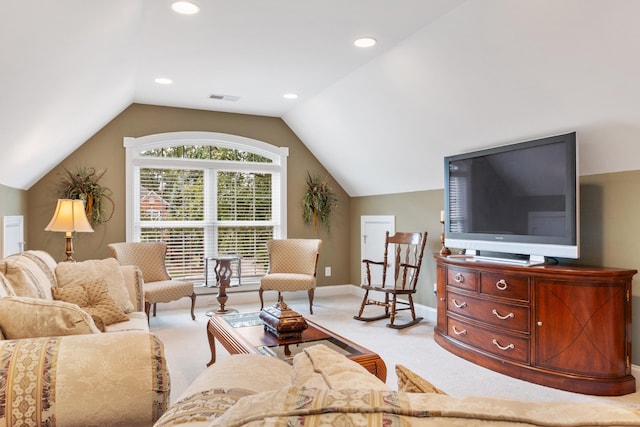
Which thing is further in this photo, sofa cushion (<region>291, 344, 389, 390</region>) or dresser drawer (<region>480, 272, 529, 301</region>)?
dresser drawer (<region>480, 272, 529, 301</region>)

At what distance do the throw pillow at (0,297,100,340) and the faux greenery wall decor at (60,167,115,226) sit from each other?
3746mm

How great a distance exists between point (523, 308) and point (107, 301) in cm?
293

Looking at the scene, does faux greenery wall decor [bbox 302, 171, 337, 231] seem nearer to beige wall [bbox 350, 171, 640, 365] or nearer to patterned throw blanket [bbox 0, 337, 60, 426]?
beige wall [bbox 350, 171, 640, 365]

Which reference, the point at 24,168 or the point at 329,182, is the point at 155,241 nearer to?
the point at 24,168

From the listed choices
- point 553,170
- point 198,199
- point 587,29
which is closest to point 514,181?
point 553,170

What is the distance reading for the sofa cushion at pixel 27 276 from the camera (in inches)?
87.3

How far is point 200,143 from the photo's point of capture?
5.80m

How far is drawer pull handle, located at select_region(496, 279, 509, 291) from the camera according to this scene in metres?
3.30

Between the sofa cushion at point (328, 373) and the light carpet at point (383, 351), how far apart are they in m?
1.94

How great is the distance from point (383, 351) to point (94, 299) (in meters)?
2.36

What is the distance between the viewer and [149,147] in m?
5.58

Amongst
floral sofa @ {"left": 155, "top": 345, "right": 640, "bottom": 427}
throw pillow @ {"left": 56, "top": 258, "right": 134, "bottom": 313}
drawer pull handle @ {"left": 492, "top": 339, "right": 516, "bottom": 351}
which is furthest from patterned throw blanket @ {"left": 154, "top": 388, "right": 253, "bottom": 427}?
drawer pull handle @ {"left": 492, "top": 339, "right": 516, "bottom": 351}

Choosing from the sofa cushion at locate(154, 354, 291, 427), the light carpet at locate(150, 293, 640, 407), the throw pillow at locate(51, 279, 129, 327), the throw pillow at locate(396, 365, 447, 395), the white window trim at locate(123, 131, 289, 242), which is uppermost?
the white window trim at locate(123, 131, 289, 242)

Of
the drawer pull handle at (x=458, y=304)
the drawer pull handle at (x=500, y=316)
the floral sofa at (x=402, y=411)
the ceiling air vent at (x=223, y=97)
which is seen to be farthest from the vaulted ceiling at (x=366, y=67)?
the floral sofa at (x=402, y=411)
